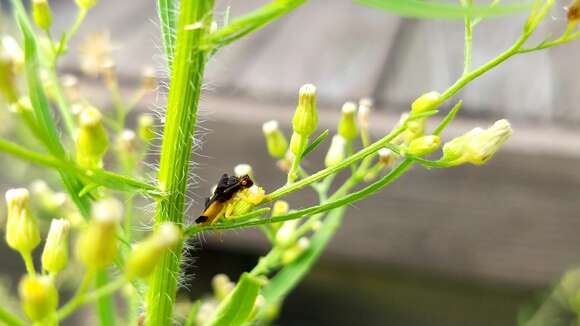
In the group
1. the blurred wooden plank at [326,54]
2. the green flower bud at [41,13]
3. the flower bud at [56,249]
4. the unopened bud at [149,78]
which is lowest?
the flower bud at [56,249]

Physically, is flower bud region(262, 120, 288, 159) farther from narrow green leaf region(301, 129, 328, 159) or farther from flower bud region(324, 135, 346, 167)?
narrow green leaf region(301, 129, 328, 159)

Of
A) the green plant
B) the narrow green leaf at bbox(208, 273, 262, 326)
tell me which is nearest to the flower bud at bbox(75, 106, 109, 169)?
the green plant

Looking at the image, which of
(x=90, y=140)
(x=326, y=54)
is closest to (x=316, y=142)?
(x=90, y=140)

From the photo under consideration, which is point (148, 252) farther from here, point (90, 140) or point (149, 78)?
point (149, 78)

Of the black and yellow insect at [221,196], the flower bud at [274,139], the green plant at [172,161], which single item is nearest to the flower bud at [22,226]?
the green plant at [172,161]

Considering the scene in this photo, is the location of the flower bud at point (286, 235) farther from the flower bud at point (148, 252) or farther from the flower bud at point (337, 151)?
the flower bud at point (148, 252)

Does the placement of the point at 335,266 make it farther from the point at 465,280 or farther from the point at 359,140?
the point at 359,140

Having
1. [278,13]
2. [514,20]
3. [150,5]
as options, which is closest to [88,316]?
[150,5]
